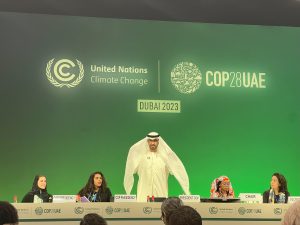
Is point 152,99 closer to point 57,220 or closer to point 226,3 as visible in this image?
point 226,3

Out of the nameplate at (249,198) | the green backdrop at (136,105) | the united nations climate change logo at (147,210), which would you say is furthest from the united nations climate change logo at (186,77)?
the united nations climate change logo at (147,210)

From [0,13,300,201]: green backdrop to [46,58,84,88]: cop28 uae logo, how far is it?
0.04m

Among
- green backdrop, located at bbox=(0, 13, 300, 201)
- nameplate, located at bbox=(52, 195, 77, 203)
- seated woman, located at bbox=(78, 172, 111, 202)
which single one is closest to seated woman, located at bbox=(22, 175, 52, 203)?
seated woman, located at bbox=(78, 172, 111, 202)

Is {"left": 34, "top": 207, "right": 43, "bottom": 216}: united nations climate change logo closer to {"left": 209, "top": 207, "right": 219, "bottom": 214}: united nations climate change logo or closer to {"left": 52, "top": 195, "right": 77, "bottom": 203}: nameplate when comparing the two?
{"left": 52, "top": 195, "right": 77, "bottom": 203}: nameplate

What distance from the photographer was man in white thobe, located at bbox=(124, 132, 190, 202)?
8.37 m

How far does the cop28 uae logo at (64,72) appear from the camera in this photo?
370 inches

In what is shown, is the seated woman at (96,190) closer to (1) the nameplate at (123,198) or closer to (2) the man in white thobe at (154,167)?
(1) the nameplate at (123,198)

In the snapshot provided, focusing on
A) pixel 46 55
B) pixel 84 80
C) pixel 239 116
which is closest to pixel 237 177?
pixel 239 116

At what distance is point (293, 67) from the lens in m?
10.1

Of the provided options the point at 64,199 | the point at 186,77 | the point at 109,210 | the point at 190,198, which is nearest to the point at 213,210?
the point at 190,198

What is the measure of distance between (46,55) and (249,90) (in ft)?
12.0

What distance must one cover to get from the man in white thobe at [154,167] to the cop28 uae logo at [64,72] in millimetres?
1789

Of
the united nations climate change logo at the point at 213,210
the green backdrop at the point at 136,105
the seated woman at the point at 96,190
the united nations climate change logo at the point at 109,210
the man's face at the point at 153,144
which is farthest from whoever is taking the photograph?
the green backdrop at the point at 136,105

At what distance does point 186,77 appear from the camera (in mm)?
9797
